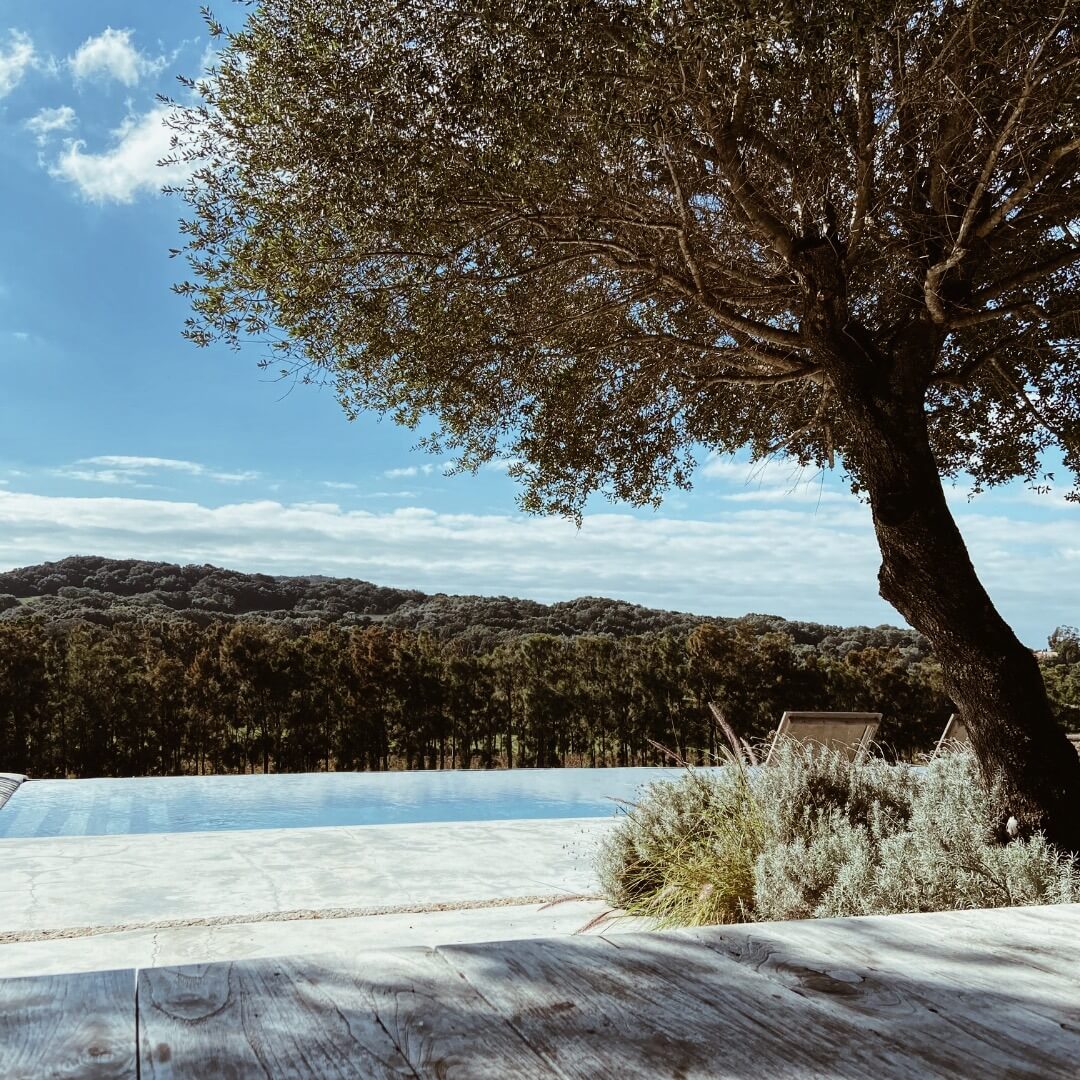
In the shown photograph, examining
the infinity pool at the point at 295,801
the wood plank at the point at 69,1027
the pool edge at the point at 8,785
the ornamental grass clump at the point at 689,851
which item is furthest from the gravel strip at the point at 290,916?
the pool edge at the point at 8,785

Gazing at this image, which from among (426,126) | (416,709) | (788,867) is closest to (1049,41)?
(426,126)

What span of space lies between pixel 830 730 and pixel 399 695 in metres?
7.57

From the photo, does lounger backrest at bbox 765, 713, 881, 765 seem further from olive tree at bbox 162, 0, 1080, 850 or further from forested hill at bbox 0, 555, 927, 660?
forested hill at bbox 0, 555, 927, 660

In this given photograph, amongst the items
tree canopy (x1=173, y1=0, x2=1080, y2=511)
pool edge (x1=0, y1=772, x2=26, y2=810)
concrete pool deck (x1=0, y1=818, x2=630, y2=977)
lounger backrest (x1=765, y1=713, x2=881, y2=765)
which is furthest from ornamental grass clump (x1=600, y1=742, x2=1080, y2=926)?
pool edge (x1=0, y1=772, x2=26, y2=810)

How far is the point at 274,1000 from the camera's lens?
1.29m

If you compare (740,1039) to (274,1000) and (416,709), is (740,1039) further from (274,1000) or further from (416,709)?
(416,709)

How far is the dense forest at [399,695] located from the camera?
11.9 metres

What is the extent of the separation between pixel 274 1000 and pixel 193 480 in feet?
89.6

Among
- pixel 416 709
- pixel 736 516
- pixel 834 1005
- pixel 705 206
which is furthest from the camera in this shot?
pixel 736 516

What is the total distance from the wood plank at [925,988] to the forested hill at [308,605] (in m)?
19.0

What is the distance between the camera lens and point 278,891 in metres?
5.49

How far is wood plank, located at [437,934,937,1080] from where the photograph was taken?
3.77 feet

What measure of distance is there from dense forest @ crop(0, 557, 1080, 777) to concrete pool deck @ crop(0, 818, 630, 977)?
5232 millimetres

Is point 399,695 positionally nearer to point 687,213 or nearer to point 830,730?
point 830,730
